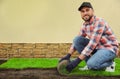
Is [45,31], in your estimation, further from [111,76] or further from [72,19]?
[111,76]

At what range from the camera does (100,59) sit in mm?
4441

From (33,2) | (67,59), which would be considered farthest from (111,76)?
(33,2)

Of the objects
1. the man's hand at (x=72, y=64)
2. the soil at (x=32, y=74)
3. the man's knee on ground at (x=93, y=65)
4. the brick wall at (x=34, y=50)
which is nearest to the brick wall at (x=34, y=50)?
the brick wall at (x=34, y=50)

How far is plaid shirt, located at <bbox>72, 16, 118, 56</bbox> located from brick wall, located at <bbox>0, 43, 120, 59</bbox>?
1.42 metres

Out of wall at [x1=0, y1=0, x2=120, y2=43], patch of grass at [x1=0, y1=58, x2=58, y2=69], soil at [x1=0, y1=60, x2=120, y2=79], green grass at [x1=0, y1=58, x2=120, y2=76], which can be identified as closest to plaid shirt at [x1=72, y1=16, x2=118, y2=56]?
green grass at [x1=0, y1=58, x2=120, y2=76]

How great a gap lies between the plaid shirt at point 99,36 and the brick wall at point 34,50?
1.42 metres

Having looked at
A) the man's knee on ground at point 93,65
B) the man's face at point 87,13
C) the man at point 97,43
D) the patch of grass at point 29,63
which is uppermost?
the man's face at point 87,13

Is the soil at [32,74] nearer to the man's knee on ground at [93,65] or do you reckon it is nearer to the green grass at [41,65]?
the green grass at [41,65]

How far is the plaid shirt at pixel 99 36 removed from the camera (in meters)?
4.39

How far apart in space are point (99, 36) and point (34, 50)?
196cm

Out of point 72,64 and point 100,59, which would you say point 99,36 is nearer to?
point 100,59

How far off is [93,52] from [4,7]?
2.21 m

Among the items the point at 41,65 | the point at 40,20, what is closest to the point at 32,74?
the point at 41,65

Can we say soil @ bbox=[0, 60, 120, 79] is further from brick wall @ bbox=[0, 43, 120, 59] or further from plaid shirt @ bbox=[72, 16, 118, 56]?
brick wall @ bbox=[0, 43, 120, 59]
